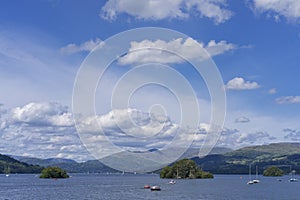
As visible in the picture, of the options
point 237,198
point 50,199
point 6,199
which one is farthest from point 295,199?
point 6,199

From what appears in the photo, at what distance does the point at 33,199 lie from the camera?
181500 millimetres

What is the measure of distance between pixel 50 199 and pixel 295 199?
10208 cm

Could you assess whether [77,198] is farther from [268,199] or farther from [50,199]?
[268,199]

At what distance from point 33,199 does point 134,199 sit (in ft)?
137

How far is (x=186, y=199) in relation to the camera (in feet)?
577

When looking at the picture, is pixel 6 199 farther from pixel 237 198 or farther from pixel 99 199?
pixel 237 198

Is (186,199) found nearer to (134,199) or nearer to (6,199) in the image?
(134,199)

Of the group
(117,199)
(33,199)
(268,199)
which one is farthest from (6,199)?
(268,199)

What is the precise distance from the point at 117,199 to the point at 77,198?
18.1 metres

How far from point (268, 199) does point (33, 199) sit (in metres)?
97.7

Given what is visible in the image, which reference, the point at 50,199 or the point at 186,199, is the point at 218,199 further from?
the point at 50,199

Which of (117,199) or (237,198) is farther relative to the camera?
(237,198)

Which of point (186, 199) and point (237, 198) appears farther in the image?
point (237, 198)

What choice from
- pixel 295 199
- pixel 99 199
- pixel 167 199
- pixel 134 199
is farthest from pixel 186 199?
pixel 295 199
